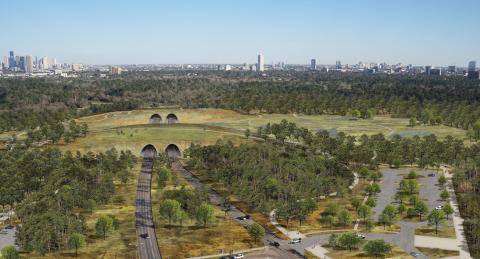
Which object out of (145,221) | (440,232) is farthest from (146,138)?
(440,232)

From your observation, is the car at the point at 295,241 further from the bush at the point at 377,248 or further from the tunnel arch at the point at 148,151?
the tunnel arch at the point at 148,151

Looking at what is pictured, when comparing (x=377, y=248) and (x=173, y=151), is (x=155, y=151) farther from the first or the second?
(x=377, y=248)

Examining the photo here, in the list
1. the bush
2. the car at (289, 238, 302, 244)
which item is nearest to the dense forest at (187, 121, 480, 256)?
the car at (289, 238, 302, 244)

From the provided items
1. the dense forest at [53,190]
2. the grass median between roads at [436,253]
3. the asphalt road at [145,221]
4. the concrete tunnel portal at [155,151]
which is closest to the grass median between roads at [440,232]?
the grass median between roads at [436,253]

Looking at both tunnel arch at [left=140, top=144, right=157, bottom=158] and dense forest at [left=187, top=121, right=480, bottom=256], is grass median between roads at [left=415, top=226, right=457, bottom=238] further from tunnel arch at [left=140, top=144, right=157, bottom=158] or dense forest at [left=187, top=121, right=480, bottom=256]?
tunnel arch at [left=140, top=144, right=157, bottom=158]

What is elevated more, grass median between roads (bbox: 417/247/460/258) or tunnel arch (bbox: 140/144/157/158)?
tunnel arch (bbox: 140/144/157/158)

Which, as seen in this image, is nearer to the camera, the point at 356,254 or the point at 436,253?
the point at 436,253
